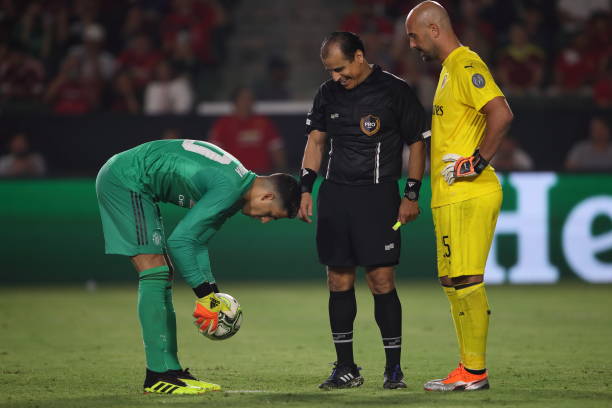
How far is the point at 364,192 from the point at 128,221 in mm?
1485

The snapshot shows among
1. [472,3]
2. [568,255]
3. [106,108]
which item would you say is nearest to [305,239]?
[568,255]

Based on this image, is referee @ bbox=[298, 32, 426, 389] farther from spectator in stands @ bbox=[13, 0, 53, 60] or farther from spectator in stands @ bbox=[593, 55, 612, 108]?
spectator in stands @ bbox=[13, 0, 53, 60]

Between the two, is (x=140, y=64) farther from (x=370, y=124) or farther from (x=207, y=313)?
(x=207, y=313)

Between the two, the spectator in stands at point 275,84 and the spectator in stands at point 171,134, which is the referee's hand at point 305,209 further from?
the spectator in stands at point 275,84

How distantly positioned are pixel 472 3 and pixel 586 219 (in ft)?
16.6

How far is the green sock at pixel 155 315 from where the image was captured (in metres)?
6.50

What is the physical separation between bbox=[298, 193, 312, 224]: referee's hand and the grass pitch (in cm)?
105

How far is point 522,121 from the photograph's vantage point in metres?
14.3

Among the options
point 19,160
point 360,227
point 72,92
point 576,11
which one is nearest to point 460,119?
point 360,227

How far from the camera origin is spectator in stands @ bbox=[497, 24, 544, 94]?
15344 mm

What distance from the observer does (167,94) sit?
14.9 m

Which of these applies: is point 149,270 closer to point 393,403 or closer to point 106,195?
point 106,195

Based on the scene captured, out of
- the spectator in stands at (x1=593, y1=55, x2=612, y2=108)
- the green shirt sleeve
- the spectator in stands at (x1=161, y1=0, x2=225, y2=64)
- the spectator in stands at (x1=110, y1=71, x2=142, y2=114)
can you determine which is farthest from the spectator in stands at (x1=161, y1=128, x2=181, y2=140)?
the green shirt sleeve

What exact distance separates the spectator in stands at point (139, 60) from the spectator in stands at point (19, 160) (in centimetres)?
211
